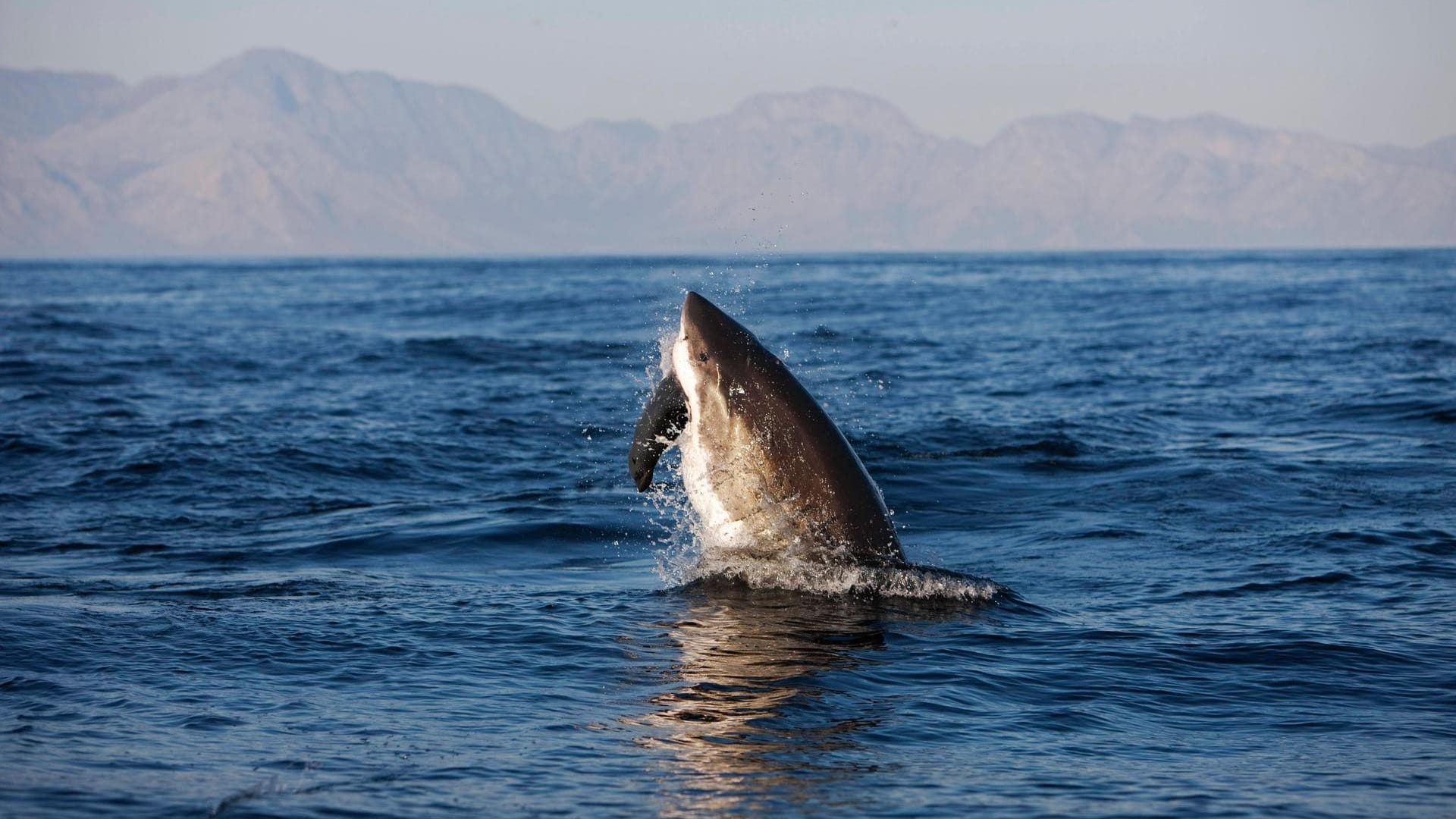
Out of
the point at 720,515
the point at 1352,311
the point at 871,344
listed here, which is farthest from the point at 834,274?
the point at 720,515

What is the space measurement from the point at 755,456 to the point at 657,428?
0.87m

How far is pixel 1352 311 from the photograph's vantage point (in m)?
49.4

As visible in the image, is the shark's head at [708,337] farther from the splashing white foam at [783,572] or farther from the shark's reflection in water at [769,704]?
the shark's reflection in water at [769,704]

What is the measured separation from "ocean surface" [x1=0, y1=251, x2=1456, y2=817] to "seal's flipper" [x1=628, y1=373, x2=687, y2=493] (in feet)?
2.92

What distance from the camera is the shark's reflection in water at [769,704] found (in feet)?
23.1

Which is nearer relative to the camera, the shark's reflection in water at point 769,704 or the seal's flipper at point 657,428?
the shark's reflection in water at point 769,704

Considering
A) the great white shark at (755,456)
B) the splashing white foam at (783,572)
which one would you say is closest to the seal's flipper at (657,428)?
the great white shark at (755,456)

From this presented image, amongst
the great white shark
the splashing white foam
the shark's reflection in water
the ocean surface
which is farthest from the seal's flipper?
the shark's reflection in water

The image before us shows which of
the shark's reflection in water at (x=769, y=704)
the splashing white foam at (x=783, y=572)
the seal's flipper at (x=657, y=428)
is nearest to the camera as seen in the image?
the shark's reflection in water at (x=769, y=704)

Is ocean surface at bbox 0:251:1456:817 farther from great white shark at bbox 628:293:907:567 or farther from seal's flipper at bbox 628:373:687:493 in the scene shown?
seal's flipper at bbox 628:373:687:493

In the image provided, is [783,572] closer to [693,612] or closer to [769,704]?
[693,612]

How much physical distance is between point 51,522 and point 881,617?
9.72 metres

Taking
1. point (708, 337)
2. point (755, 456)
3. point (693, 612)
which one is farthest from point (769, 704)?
point (708, 337)

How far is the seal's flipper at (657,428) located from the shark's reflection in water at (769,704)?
3.47 feet
